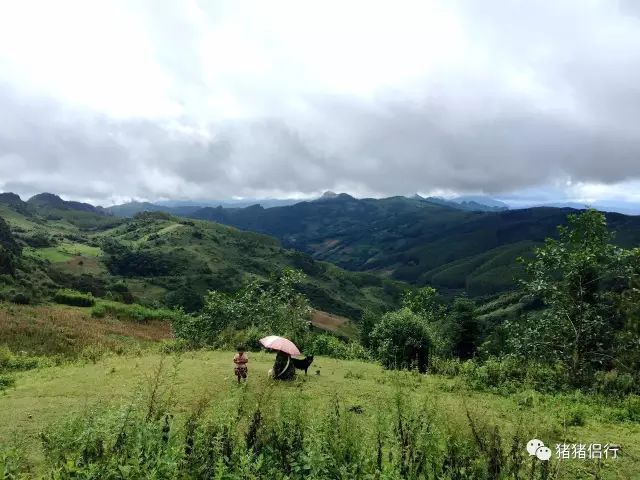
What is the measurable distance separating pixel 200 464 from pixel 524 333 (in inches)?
867

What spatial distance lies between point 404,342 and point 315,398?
13.0 metres

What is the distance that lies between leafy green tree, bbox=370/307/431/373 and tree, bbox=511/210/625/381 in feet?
17.6

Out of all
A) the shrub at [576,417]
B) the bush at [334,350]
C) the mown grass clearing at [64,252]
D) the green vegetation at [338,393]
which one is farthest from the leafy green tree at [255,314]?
the mown grass clearing at [64,252]

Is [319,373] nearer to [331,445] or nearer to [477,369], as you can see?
[477,369]

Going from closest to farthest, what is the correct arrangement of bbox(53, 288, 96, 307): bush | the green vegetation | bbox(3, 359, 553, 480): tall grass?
bbox(3, 359, 553, 480): tall grass → the green vegetation → bbox(53, 288, 96, 307): bush

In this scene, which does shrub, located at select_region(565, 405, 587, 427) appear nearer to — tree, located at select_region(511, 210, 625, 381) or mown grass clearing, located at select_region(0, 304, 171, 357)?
tree, located at select_region(511, 210, 625, 381)


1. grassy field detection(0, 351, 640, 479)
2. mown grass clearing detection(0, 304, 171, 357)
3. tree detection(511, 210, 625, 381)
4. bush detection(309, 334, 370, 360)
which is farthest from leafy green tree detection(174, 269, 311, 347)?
tree detection(511, 210, 625, 381)

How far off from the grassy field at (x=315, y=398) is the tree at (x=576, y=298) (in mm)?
6687

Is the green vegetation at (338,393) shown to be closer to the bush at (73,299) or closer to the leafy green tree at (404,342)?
the leafy green tree at (404,342)

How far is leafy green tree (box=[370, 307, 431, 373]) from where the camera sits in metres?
28.1

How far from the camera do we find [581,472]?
11.4 metres

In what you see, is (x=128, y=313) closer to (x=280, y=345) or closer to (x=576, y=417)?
(x=280, y=345)

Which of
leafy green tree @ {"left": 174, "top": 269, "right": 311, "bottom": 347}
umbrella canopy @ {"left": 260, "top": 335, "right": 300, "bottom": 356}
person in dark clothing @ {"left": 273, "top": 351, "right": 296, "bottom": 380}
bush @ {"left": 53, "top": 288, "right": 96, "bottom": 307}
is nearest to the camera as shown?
umbrella canopy @ {"left": 260, "top": 335, "right": 300, "bottom": 356}

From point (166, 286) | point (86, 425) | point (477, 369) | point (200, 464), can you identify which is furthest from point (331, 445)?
point (166, 286)
